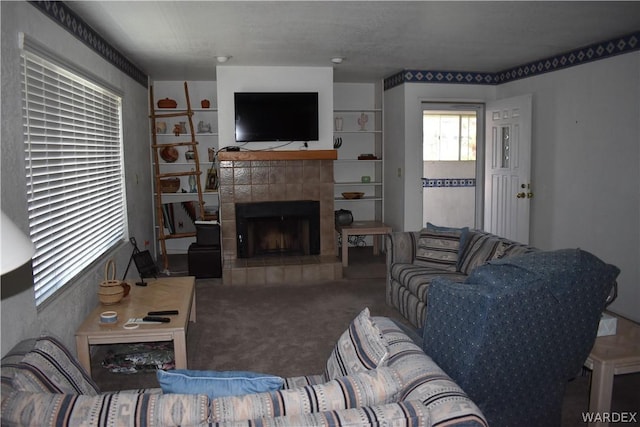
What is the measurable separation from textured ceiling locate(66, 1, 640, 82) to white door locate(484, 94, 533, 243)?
1.98 feet

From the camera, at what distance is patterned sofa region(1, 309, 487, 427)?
Answer: 139 cm

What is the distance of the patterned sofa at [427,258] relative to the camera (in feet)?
12.5

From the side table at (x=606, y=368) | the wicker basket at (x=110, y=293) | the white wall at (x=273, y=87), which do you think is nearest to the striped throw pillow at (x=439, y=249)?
the side table at (x=606, y=368)

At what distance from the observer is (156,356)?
3.40 m

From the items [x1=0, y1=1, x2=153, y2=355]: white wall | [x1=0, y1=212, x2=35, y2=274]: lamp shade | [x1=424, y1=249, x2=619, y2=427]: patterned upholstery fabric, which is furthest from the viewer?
[x1=0, y1=1, x2=153, y2=355]: white wall

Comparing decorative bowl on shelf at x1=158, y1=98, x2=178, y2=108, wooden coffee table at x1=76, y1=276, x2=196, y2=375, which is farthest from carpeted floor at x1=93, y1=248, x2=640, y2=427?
decorative bowl on shelf at x1=158, y1=98, x2=178, y2=108

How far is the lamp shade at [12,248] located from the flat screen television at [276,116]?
458cm

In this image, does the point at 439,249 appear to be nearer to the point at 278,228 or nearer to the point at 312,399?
the point at 278,228

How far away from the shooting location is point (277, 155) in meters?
5.68

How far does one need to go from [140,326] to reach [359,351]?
5.07 feet

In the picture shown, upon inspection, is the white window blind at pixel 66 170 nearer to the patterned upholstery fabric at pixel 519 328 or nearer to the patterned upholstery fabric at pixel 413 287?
the patterned upholstery fabric at pixel 519 328

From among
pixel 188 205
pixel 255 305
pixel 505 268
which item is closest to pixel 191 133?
pixel 188 205

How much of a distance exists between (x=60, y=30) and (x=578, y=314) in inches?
134

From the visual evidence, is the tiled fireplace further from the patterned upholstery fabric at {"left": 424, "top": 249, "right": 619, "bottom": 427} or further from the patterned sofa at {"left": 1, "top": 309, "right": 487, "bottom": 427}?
the patterned sofa at {"left": 1, "top": 309, "right": 487, "bottom": 427}
